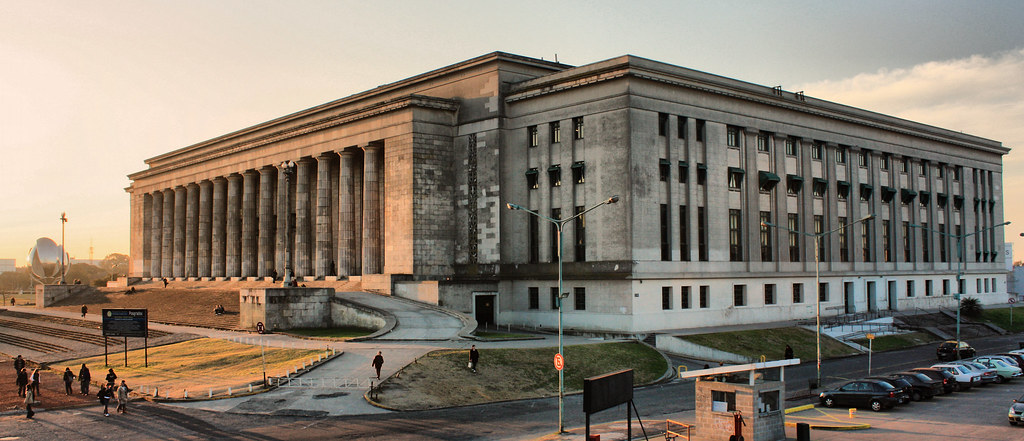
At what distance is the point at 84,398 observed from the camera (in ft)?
141

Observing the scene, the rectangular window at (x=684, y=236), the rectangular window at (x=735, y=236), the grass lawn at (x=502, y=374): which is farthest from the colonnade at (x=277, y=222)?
the rectangular window at (x=735, y=236)

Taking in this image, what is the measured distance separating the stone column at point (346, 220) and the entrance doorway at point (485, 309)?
56.7 ft

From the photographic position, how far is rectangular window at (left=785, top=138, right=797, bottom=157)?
75.5 meters

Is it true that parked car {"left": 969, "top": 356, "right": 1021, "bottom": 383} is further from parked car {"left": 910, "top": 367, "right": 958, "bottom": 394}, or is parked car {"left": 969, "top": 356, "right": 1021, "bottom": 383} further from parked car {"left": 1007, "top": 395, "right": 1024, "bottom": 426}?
parked car {"left": 1007, "top": 395, "right": 1024, "bottom": 426}

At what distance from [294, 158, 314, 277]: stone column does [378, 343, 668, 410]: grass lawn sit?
4590 centimetres

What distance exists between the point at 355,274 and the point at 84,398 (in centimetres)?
3919

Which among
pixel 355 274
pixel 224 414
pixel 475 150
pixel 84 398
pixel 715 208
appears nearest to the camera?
pixel 224 414

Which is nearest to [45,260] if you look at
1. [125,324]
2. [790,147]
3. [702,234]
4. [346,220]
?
[346,220]

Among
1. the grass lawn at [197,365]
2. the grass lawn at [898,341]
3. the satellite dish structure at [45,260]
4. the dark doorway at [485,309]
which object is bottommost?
the grass lawn at [898,341]

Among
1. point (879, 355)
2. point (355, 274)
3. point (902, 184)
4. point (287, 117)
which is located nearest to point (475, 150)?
point (355, 274)

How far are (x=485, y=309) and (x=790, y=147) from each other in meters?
32.6

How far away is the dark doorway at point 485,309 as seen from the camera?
69.9 metres

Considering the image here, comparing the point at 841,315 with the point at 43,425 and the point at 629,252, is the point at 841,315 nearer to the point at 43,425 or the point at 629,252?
the point at 629,252

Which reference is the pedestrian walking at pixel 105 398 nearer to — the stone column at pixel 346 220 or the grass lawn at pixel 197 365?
the grass lawn at pixel 197 365
